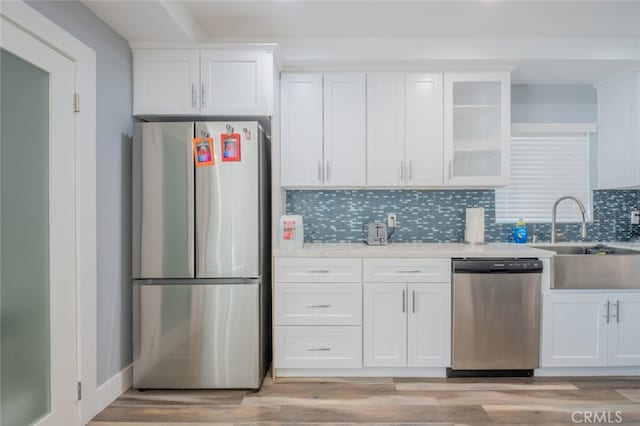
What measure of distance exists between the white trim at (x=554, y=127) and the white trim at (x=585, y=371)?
1878 mm

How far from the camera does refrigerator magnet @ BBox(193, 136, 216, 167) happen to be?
238cm

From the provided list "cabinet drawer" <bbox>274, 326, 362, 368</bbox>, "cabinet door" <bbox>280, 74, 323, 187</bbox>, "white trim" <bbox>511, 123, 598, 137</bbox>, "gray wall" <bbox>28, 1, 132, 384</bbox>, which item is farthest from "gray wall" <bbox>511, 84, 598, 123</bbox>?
"gray wall" <bbox>28, 1, 132, 384</bbox>

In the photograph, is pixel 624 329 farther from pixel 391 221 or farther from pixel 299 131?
pixel 299 131

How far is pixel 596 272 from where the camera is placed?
101 inches

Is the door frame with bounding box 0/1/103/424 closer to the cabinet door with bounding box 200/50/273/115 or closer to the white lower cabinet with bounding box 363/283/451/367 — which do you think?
the cabinet door with bounding box 200/50/273/115

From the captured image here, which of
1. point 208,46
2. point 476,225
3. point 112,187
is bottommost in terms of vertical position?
point 476,225

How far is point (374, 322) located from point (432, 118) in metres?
1.56

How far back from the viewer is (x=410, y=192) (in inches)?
127

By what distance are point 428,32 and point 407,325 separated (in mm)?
2073

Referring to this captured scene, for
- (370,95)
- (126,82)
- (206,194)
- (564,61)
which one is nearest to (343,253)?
(206,194)

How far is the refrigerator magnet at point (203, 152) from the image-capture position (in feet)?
7.81

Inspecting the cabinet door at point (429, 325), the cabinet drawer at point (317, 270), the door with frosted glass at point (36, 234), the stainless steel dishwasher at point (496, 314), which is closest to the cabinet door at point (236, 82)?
the door with frosted glass at point (36, 234)

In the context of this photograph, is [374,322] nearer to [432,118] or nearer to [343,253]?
[343,253]

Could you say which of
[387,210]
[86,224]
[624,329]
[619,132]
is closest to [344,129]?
[387,210]
